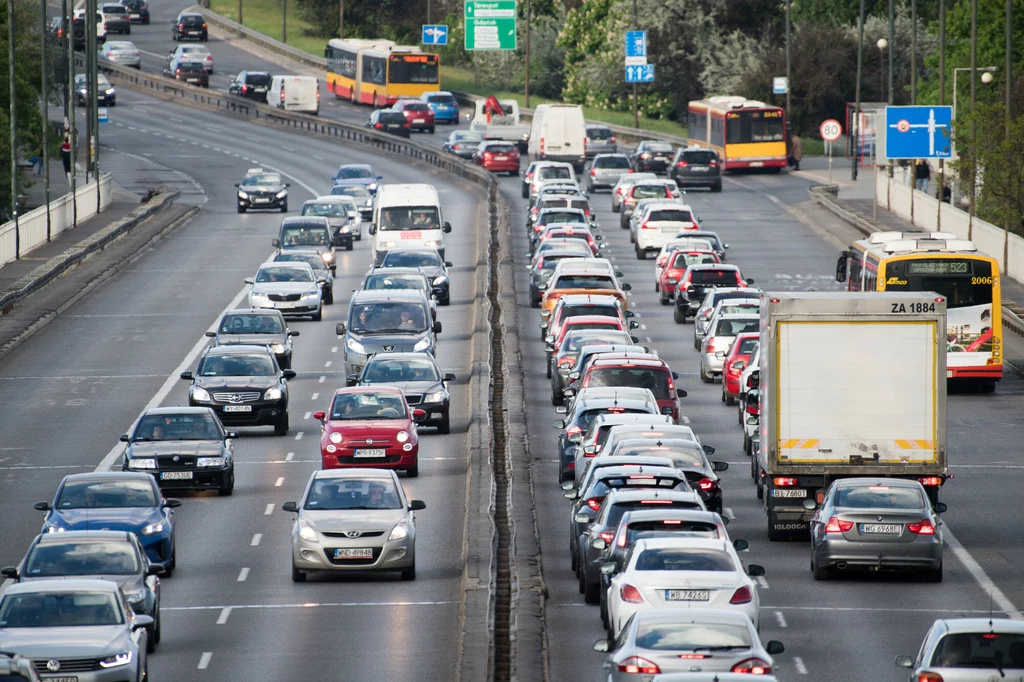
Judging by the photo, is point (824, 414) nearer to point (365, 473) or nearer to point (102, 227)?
point (365, 473)

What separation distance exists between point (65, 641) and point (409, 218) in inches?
1635

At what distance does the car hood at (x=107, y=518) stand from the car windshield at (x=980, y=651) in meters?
11.5

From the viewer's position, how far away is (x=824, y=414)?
27.5 meters

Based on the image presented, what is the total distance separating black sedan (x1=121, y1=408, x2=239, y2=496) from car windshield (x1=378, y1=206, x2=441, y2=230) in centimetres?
2793

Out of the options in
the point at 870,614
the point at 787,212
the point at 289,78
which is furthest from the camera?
the point at 289,78

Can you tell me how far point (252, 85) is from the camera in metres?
121

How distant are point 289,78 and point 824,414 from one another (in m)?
89.7

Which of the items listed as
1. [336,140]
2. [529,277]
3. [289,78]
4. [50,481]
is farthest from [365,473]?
[289,78]

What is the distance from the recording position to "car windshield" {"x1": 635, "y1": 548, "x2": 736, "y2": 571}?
20.3 meters

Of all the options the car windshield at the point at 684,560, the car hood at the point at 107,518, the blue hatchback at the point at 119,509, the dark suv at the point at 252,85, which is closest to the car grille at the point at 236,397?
the blue hatchback at the point at 119,509

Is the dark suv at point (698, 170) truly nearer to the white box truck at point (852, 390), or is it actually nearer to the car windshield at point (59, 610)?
the white box truck at point (852, 390)

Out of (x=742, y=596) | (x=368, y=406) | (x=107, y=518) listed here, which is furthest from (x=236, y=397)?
(x=742, y=596)

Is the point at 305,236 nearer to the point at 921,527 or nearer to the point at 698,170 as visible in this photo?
the point at 698,170

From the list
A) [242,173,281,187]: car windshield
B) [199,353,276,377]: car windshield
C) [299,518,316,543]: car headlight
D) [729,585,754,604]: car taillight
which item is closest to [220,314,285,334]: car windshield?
[199,353,276,377]: car windshield
